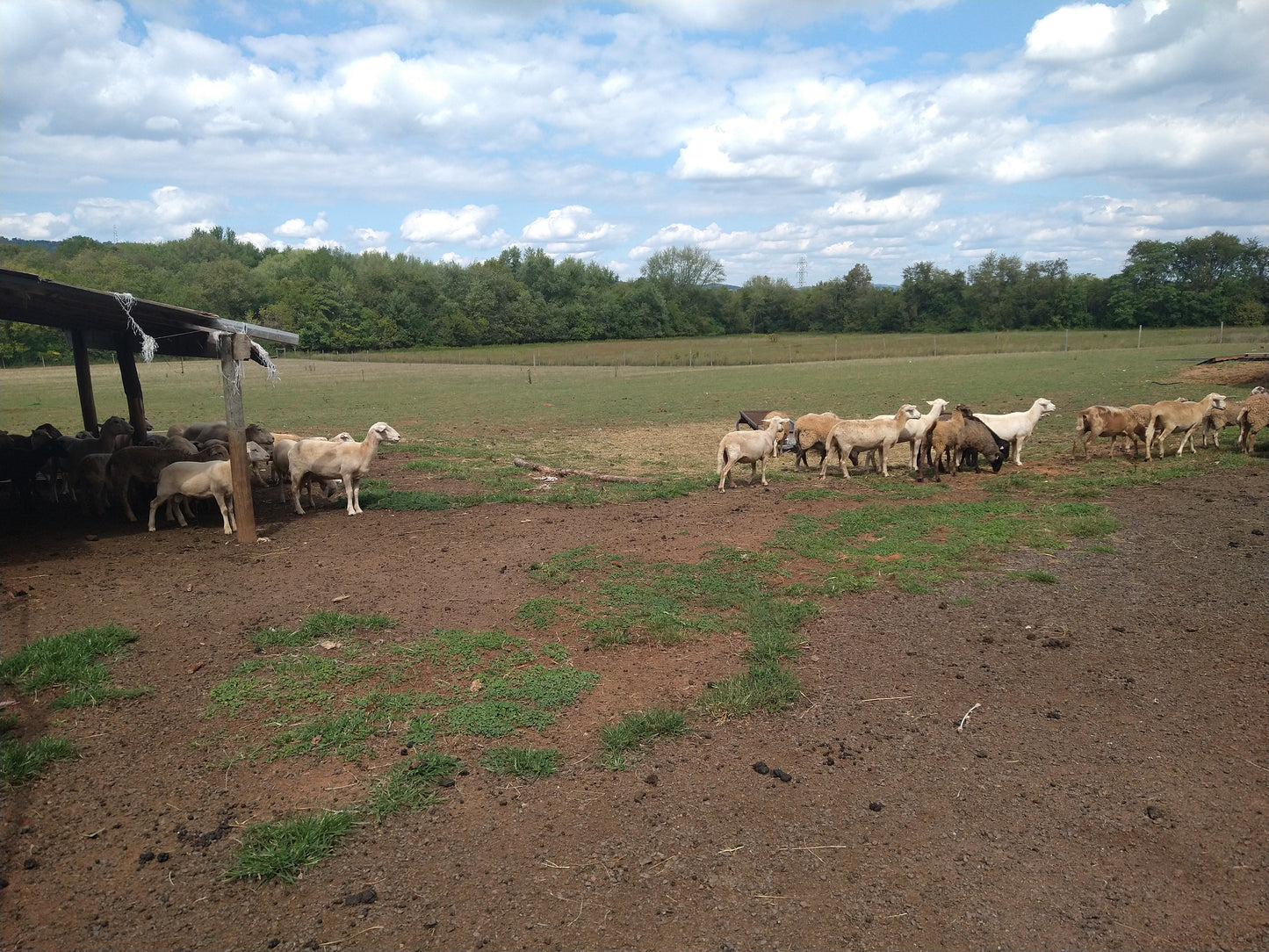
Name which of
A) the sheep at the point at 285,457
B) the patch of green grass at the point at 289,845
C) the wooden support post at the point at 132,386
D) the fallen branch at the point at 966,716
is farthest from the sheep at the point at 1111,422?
the wooden support post at the point at 132,386

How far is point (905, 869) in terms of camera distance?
14.3 ft

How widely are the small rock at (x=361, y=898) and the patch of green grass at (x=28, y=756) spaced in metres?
2.78

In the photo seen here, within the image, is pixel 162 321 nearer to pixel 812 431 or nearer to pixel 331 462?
pixel 331 462

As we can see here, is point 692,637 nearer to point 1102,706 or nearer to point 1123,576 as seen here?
point 1102,706

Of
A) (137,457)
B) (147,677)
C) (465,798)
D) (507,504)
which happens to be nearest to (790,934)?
(465,798)

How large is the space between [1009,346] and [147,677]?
2837 inches

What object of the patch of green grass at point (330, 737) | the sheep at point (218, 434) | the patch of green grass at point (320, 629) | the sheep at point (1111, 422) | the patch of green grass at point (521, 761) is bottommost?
the patch of green grass at point (521, 761)

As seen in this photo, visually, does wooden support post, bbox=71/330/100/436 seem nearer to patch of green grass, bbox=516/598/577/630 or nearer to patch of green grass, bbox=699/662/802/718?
patch of green grass, bbox=516/598/577/630

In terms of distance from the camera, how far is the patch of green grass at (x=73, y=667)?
629 centimetres

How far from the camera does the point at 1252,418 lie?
52.1 feet

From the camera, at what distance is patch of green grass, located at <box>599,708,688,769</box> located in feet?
18.3

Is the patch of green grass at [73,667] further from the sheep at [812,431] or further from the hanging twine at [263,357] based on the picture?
the sheep at [812,431]

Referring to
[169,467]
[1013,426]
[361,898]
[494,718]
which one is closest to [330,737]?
[494,718]

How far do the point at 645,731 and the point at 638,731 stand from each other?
6 cm
